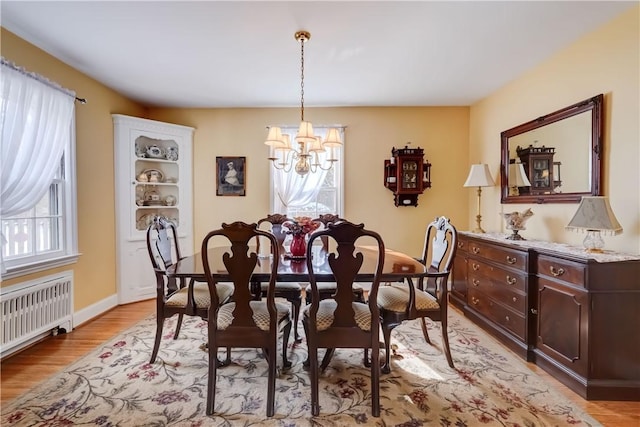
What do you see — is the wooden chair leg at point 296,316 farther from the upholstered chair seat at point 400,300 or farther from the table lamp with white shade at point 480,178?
the table lamp with white shade at point 480,178

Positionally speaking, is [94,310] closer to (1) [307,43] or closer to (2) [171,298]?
(2) [171,298]

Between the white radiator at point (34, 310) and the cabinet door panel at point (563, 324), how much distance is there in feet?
13.1

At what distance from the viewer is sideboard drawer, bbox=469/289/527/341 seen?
248 centimetres

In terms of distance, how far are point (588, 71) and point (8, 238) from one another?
15.7ft

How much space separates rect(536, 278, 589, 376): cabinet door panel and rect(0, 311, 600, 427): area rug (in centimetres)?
23

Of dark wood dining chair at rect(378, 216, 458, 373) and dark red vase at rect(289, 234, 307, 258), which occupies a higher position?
dark red vase at rect(289, 234, 307, 258)

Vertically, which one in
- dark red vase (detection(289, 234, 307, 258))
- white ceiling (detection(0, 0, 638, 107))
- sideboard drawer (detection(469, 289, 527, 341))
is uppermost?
white ceiling (detection(0, 0, 638, 107))

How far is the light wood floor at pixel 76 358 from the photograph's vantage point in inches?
71.9

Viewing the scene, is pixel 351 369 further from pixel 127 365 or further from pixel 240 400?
pixel 127 365

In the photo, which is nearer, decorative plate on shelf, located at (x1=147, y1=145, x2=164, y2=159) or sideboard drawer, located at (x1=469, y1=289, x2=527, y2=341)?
sideboard drawer, located at (x1=469, y1=289, x2=527, y2=341)

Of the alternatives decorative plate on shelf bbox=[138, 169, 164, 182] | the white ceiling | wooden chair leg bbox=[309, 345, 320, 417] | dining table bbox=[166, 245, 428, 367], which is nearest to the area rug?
wooden chair leg bbox=[309, 345, 320, 417]

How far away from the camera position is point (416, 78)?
3.28 meters

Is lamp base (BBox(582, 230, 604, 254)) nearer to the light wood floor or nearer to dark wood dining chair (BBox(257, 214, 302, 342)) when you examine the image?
the light wood floor

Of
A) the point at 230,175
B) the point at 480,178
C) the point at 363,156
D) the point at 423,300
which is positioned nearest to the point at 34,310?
the point at 230,175
